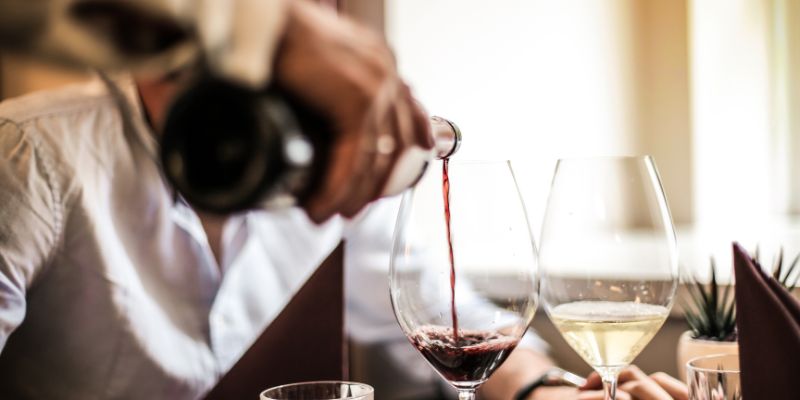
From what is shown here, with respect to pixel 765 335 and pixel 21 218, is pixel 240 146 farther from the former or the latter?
pixel 21 218

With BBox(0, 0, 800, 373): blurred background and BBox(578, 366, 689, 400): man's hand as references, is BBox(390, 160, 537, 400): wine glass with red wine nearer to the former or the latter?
BBox(578, 366, 689, 400): man's hand

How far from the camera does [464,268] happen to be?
60cm

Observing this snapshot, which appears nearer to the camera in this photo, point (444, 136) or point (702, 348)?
point (444, 136)

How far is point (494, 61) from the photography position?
6.45 ft

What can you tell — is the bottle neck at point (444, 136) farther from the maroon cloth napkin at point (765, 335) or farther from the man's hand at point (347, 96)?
the maroon cloth napkin at point (765, 335)

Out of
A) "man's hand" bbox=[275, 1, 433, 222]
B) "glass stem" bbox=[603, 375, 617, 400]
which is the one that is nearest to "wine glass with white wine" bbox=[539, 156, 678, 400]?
"glass stem" bbox=[603, 375, 617, 400]

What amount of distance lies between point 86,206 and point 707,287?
0.93 m

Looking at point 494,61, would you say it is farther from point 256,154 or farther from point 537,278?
point 256,154

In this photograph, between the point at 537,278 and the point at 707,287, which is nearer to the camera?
the point at 537,278

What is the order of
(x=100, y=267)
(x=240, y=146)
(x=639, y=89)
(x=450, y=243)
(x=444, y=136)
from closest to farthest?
(x=240, y=146) < (x=444, y=136) < (x=450, y=243) < (x=100, y=267) < (x=639, y=89)

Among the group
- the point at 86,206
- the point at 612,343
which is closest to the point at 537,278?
the point at 612,343

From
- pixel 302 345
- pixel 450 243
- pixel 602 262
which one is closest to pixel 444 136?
pixel 450 243

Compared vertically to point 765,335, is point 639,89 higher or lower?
lower

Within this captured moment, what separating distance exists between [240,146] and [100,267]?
74 centimetres
